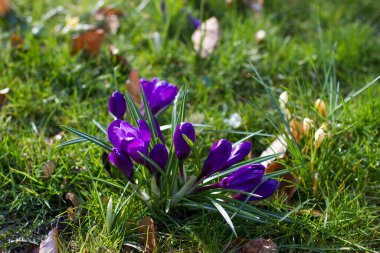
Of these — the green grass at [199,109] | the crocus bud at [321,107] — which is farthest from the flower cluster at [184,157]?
the crocus bud at [321,107]

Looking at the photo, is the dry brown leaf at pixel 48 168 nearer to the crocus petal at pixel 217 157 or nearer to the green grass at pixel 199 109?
the green grass at pixel 199 109

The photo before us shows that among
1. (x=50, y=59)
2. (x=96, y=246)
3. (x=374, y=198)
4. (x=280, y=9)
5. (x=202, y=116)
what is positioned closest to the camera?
(x=96, y=246)

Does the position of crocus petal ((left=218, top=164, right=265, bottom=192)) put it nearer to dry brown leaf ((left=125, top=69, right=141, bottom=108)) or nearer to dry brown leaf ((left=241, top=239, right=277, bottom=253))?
dry brown leaf ((left=241, top=239, right=277, bottom=253))

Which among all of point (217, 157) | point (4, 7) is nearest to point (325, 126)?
point (217, 157)

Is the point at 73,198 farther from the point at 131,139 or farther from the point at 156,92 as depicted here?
the point at 156,92

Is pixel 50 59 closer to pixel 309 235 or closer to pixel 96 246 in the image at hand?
pixel 96 246

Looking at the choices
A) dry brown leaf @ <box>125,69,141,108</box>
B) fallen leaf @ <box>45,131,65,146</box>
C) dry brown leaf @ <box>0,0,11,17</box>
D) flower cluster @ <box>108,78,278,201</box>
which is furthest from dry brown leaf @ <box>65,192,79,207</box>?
dry brown leaf @ <box>0,0,11,17</box>

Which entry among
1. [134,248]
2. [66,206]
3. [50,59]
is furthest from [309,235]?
[50,59]
